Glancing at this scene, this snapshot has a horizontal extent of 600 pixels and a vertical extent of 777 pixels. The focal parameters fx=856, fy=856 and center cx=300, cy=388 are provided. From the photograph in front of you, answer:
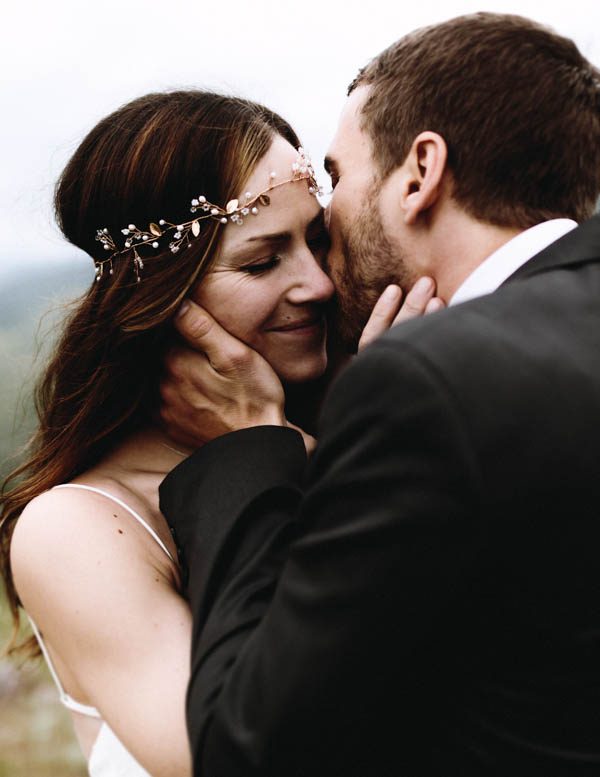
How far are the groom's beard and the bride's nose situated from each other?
49 mm

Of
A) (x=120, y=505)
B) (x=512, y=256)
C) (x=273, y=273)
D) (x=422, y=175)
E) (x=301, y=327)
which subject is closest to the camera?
(x=512, y=256)

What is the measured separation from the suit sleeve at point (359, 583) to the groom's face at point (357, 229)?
1068 mm

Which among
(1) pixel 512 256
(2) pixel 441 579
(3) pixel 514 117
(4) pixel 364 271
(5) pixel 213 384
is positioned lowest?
(5) pixel 213 384

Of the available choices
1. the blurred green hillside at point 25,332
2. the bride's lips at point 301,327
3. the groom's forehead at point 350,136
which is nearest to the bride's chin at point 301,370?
the bride's lips at point 301,327

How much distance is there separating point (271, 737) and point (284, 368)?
1.69 metres

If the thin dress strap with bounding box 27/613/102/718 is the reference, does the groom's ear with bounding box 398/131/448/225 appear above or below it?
above

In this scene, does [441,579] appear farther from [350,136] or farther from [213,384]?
[350,136]

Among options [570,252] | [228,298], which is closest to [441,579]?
[570,252]

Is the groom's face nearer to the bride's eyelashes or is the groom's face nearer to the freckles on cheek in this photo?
the bride's eyelashes

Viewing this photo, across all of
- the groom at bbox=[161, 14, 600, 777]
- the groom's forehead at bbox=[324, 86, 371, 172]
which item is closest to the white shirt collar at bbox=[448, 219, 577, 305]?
the groom at bbox=[161, 14, 600, 777]

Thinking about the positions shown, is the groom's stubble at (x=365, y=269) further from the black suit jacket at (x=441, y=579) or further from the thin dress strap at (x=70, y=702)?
the thin dress strap at (x=70, y=702)

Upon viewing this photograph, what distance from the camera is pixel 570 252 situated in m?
1.95

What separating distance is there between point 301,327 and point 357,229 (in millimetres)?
487

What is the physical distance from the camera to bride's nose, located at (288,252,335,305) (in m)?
3.02
